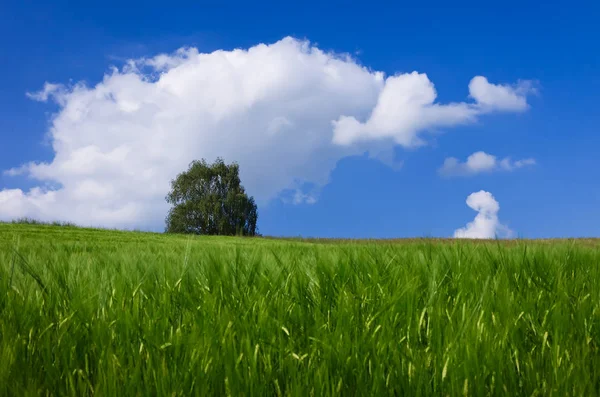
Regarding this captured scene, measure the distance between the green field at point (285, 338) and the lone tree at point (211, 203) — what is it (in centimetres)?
3004

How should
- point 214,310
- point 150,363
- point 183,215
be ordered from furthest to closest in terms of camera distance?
point 183,215, point 214,310, point 150,363

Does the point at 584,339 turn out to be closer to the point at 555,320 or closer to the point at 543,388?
the point at 555,320

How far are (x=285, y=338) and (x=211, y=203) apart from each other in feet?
107

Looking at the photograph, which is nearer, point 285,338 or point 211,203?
point 285,338

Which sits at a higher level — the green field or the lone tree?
the lone tree

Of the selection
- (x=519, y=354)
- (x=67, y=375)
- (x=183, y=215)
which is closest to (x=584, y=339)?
(x=519, y=354)

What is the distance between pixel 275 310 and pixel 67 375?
32.2 inches

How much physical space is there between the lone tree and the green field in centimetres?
3004

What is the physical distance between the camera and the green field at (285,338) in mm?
1535

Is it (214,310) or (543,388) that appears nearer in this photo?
(543,388)

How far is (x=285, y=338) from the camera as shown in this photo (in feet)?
Result: 6.34

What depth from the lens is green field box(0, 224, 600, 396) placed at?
1.54 meters

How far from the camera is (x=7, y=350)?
1.64m

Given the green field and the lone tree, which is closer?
the green field
